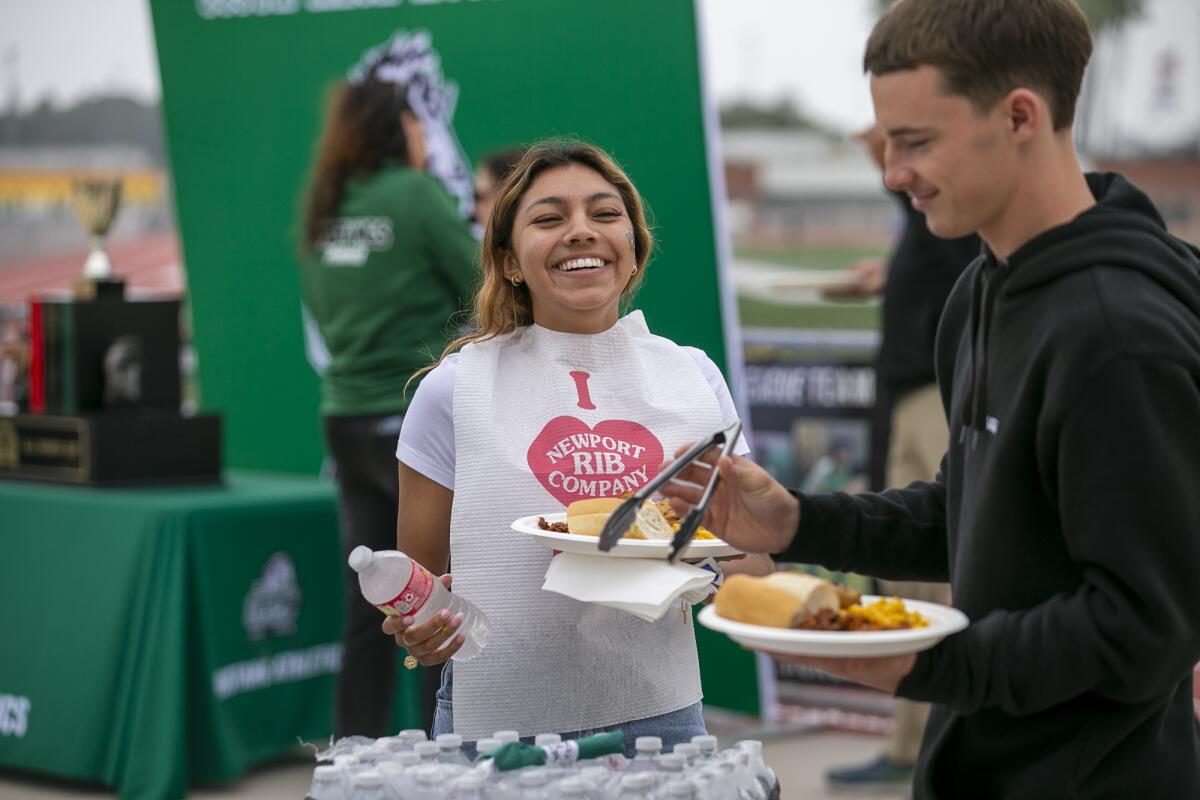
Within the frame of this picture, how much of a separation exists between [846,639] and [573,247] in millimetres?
919

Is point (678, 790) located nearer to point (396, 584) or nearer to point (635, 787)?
point (635, 787)

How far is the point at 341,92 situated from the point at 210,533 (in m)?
1.27

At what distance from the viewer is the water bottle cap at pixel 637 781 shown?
5.04 feet

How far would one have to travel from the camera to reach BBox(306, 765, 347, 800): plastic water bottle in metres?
1.56

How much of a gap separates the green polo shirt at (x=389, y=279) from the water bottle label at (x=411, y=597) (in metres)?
2.19

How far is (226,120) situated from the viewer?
563cm

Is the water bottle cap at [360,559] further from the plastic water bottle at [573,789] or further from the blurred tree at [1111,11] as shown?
the blurred tree at [1111,11]

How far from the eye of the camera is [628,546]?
5.66 ft

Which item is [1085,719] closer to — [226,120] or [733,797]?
[733,797]

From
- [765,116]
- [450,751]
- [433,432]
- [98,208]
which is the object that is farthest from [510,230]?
[765,116]

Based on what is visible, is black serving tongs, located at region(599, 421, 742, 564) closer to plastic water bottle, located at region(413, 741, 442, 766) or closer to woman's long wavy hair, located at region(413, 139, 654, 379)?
plastic water bottle, located at region(413, 741, 442, 766)

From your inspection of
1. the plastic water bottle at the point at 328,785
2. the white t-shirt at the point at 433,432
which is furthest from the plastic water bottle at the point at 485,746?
the white t-shirt at the point at 433,432

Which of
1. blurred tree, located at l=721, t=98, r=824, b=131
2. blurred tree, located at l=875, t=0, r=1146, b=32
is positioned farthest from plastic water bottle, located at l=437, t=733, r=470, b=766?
blurred tree, located at l=721, t=98, r=824, b=131

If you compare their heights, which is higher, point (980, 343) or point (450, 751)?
point (980, 343)
